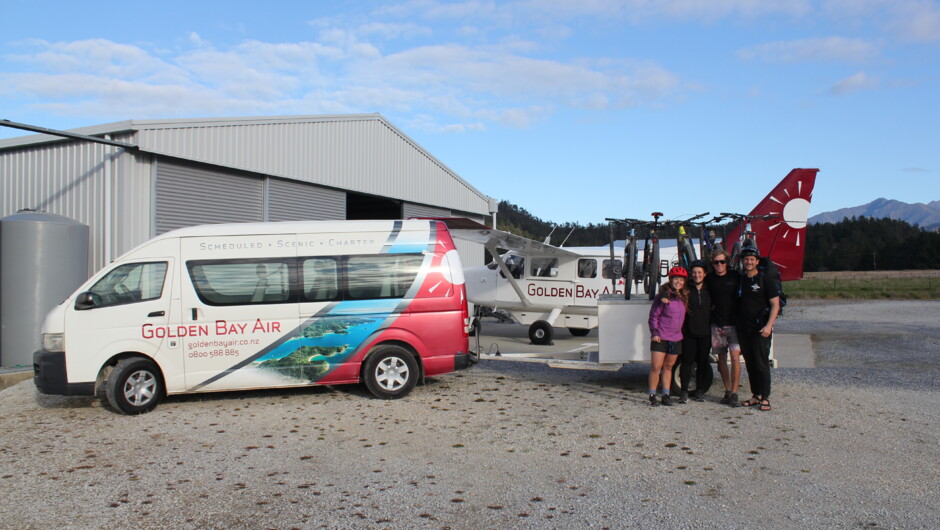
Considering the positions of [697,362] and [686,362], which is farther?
[697,362]

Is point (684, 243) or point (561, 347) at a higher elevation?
point (684, 243)

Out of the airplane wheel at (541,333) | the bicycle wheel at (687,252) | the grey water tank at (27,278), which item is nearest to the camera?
the bicycle wheel at (687,252)

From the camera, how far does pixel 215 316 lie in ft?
27.1

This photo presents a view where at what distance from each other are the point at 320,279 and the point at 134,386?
248cm

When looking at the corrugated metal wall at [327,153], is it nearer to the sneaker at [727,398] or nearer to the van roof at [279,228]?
the van roof at [279,228]

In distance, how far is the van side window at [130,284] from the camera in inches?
318

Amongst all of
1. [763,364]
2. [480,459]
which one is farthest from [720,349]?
[480,459]

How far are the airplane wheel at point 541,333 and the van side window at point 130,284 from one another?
30.3ft

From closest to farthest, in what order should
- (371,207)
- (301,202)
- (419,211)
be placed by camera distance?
(301,202) < (419,211) < (371,207)

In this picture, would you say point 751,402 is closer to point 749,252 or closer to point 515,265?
point 749,252

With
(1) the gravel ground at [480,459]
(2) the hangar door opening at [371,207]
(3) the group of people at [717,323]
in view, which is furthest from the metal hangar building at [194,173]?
(3) the group of people at [717,323]

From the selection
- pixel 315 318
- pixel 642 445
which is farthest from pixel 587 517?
pixel 315 318

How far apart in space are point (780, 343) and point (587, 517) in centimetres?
1211

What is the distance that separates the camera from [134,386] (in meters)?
8.01
